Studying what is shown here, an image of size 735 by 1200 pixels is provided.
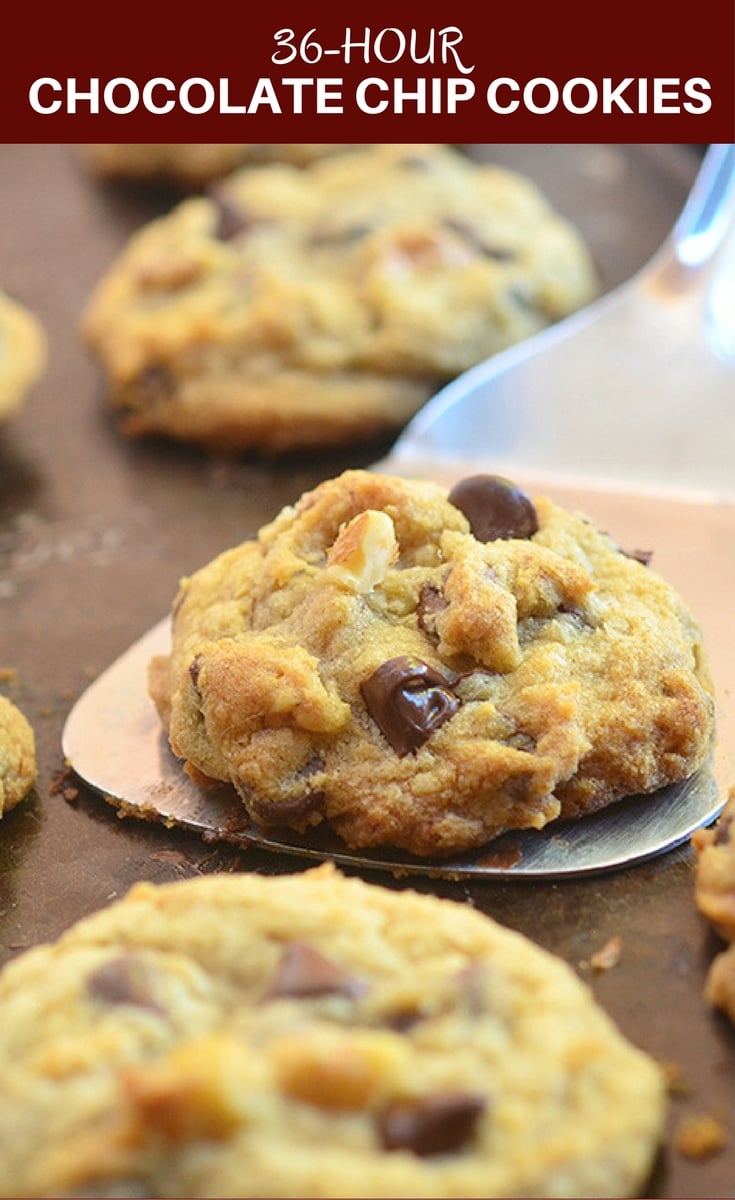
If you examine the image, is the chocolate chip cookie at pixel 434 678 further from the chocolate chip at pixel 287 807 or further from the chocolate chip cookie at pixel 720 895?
the chocolate chip cookie at pixel 720 895

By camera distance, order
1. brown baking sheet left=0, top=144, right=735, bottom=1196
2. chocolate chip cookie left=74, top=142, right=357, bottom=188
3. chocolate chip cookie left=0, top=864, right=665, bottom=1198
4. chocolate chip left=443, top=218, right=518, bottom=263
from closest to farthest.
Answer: chocolate chip cookie left=0, top=864, right=665, bottom=1198
brown baking sheet left=0, top=144, right=735, bottom=1196
chocolate chip left=443, top=218, right=518, bottom=263
chocolate chip cookie left=74, top=142, right=357, bottom=188

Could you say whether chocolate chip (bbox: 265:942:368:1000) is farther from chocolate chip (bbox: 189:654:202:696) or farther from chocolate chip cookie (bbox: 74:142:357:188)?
chocolate chip cookie (bbox: 74:142:357:188)

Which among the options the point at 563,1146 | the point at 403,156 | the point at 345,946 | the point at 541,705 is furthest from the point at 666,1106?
the point at 403,156

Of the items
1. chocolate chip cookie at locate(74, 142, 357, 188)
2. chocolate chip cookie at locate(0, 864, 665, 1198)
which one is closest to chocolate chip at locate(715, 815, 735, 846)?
chocolate chip cookie at locate(0, 864, 665, 1198)

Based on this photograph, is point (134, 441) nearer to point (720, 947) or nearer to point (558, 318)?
point (558, 318)

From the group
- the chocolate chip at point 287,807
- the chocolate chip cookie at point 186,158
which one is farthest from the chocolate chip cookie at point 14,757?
the chocolate chip cookie at point 186,158

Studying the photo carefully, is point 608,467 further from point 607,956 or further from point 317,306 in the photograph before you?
point 607,956
